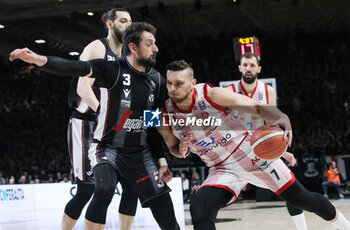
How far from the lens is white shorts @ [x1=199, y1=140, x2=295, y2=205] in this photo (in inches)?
123

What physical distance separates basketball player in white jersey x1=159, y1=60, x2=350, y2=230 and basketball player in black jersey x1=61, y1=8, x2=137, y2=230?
23.7 inches

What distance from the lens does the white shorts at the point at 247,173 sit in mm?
3119

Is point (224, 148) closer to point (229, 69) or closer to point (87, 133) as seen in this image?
point (87, 133)

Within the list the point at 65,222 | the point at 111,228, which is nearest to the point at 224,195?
the point at 65,222

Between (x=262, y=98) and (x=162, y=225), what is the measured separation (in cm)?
175

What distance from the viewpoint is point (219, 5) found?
1583cm

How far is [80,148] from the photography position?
3.74 metres

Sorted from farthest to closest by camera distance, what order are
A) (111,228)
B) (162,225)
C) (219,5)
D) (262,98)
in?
(219,5) → (111,228) → (262,98) → (162,225)

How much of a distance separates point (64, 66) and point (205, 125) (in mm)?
1082

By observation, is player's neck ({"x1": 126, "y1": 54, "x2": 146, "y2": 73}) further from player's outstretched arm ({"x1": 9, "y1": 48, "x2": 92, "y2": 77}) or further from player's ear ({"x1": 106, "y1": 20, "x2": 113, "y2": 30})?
player's ear ({"x1": 106, "y1": 20, "x2": 113, "y2": 30})

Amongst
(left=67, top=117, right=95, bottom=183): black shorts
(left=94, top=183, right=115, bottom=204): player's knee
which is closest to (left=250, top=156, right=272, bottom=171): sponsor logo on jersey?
(left=94, top=183, right=115, bottom=204): player's knee

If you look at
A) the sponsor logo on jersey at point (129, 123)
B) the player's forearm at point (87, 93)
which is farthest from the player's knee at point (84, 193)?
the sponsor logo on jersey at point (129, 123)

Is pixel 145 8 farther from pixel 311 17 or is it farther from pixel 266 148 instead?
pixel 266 148

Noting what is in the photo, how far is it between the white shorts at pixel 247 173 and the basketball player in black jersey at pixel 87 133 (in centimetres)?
69
